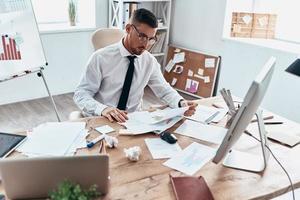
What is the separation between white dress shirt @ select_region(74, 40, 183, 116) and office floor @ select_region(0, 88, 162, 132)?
5.08 feet

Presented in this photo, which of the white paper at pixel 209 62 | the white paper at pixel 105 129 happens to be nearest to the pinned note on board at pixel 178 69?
the white paper at pixel 209 62

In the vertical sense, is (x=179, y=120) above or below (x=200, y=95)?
above

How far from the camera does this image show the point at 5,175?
1030 mm

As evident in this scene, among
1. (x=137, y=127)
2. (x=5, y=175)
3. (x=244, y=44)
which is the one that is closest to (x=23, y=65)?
(x=137, y=127)

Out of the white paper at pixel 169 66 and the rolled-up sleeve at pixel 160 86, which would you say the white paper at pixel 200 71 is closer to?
the white paper at pixel 169 66

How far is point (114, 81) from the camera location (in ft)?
6.70

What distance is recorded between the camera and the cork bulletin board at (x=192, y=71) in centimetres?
396

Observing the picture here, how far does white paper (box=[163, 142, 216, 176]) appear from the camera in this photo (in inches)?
52.2

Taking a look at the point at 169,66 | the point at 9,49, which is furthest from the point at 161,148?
the point at 169,66

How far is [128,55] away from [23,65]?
43.4 inches

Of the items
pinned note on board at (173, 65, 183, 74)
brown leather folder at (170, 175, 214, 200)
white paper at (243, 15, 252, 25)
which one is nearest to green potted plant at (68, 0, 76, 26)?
pinned note on board at (173, 65, 183, 74)

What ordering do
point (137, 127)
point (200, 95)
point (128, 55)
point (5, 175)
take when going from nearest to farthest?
point (5, 175) < point (137, 127) < point (128, 55) < point (200, 95)

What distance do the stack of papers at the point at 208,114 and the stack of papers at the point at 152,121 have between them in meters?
0.12

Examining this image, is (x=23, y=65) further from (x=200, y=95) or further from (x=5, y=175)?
(x=200, y=95)
